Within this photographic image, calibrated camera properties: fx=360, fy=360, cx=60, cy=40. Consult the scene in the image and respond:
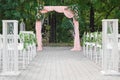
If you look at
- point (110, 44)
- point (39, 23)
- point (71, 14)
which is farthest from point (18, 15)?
point (110, 44)

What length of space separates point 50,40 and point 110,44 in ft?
56.0

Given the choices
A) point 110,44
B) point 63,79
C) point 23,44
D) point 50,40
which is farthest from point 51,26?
point 63,79

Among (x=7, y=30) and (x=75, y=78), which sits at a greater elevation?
(x=7, y=30)

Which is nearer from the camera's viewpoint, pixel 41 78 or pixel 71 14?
pixel 41 78

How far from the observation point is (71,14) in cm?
1900

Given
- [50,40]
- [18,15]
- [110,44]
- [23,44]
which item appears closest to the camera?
[110,44]

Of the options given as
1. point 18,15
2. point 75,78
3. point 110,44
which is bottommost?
point 75,78

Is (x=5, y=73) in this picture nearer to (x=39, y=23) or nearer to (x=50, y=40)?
(x=39, y=23)

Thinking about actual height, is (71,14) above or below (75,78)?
above

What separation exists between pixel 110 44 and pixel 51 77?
218 cm

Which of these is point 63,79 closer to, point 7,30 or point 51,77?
point 51,77

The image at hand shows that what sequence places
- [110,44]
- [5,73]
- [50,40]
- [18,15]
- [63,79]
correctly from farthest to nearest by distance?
[50,40] < [18,15] < [110,44] < [5,73] < [63,79]

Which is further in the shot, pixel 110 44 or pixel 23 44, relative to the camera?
pixel 23 44

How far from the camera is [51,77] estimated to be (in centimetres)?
821
